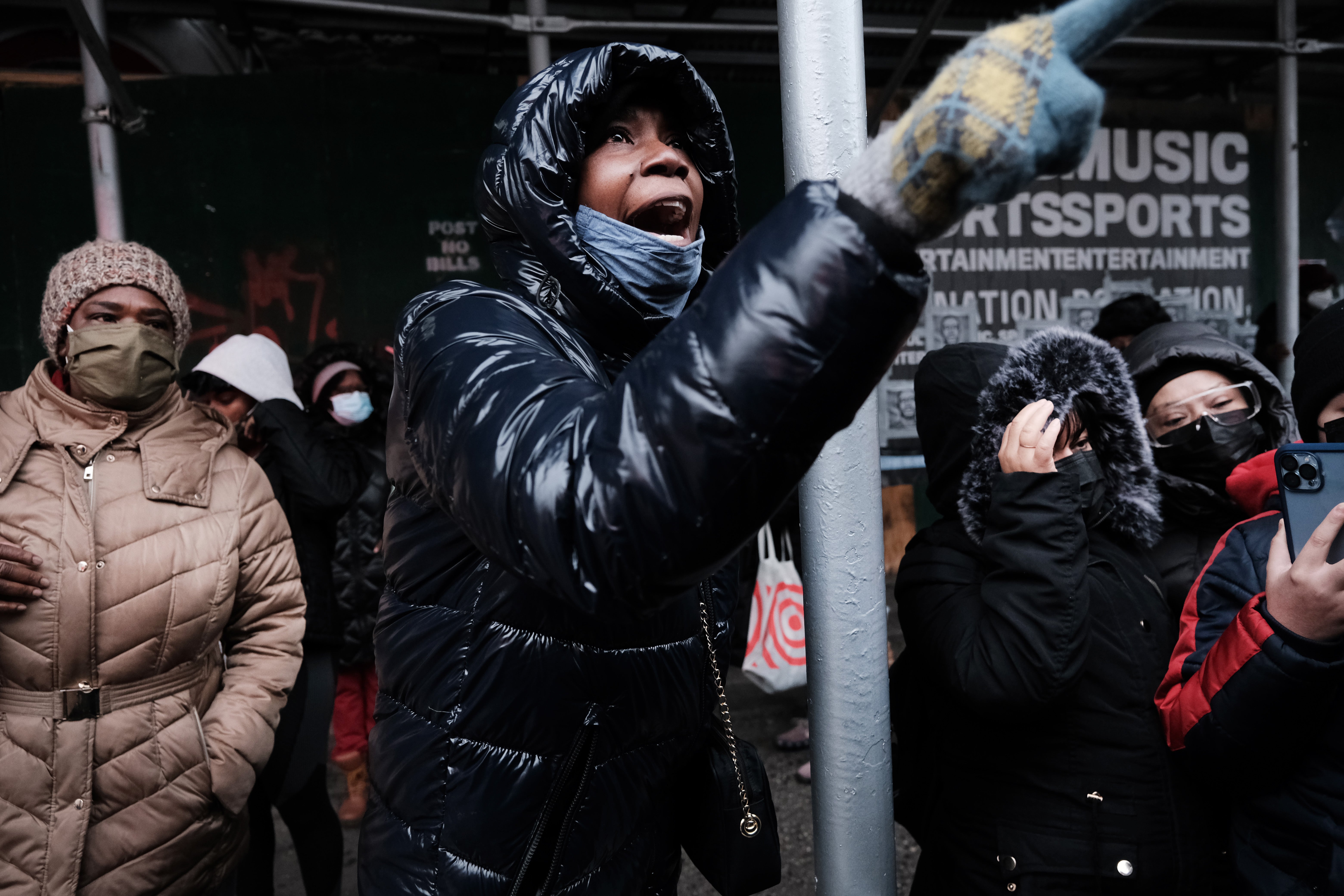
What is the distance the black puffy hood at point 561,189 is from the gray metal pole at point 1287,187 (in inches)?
222

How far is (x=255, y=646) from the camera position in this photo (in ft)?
7.25

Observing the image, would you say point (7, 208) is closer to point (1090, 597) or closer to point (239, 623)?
point (239, 623)

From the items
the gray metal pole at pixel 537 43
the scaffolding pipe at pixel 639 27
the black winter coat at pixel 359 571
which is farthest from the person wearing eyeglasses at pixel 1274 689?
the gray metal pole at pixel 537 43

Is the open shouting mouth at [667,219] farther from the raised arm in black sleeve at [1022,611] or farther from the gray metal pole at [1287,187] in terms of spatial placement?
the gray metal pole at [1287,187]

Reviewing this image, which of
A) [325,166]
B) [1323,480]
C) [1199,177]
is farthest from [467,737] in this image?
[1199,177]

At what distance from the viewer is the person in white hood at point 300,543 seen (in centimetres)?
277

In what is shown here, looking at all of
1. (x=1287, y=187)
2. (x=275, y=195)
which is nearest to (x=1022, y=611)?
(x=275, y=195)

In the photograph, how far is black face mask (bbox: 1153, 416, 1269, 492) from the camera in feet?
7.17

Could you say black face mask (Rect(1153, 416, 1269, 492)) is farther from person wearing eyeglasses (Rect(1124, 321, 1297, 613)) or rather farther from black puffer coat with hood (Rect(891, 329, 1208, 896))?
black puffer coat with hood (Rect(891, 329, 1208, 896))

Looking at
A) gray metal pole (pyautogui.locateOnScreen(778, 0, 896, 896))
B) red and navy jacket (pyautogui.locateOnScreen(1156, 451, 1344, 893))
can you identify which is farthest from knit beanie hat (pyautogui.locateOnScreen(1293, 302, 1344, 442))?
gray metal pole (pyautogui.locateOnScreen(778, 0, 896, 896))

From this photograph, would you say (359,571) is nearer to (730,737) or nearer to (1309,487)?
(730,737)

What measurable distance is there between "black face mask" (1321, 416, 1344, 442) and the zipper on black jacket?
56.9 inches

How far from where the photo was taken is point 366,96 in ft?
18.8

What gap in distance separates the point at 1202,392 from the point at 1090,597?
34.8 inches
